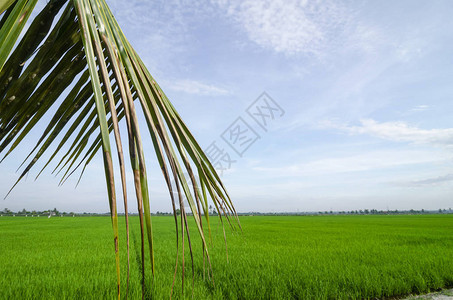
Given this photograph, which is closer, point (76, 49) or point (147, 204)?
point (147, 204)

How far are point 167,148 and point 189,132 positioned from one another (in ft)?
0.69

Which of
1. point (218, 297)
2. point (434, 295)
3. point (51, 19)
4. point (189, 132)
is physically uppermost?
point (51, 19)

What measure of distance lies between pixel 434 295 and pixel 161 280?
4.36 meters

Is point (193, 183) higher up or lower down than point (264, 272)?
higher up

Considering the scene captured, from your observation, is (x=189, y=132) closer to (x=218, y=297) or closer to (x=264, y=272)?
(x=218, y=297)

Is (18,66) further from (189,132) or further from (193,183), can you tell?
(193,183)

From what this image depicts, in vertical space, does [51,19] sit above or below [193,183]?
above

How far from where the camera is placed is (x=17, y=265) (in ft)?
19.9

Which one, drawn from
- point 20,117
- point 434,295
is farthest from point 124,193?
point 434,295

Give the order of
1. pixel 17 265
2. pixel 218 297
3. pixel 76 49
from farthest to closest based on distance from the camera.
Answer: pixel 17 265, pixel 218 297, pixel 76 49

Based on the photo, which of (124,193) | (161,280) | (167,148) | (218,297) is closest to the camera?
(124,193)

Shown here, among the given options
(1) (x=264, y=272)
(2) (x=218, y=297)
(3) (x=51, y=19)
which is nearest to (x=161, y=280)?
(2) (x=218, y=297)

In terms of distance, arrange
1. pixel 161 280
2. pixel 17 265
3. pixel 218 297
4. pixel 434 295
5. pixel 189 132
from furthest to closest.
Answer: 1. pixel 17 265
2. pixel 161 280
3. pixel 434 295
4. pixel 218 297
5. pixel 189 132

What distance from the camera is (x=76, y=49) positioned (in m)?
0.79
